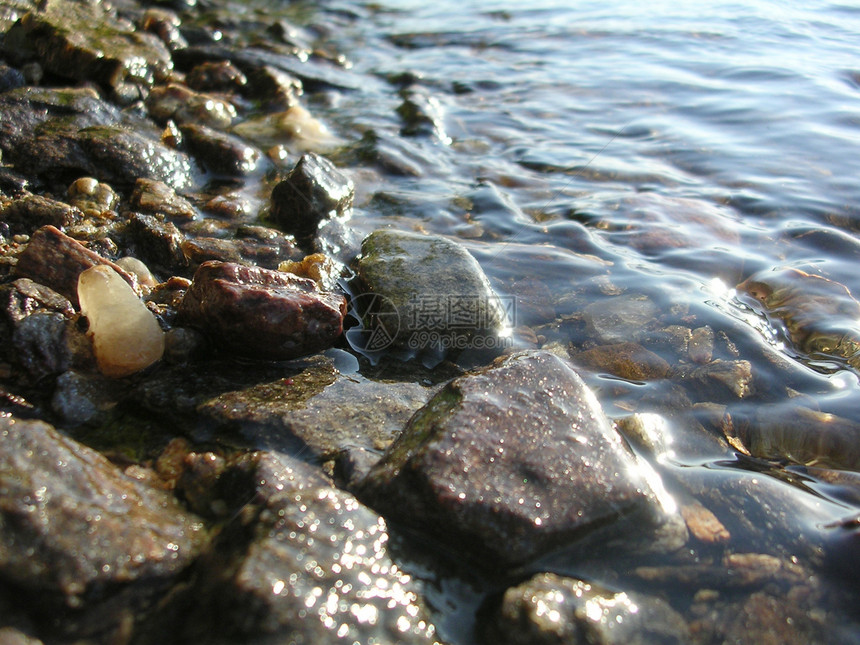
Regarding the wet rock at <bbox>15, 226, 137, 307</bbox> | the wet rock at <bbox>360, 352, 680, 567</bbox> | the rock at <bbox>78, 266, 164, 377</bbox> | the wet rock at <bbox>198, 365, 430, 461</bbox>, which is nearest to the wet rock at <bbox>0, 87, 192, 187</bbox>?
the wet rock at <bbox>15, 226, 137, 307</bbox>

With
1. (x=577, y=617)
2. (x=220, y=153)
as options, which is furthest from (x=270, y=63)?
(x=577, y=617)

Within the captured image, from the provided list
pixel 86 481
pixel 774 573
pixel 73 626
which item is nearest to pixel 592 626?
pixel 774 573

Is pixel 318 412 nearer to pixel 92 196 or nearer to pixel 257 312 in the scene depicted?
pixel 257 312

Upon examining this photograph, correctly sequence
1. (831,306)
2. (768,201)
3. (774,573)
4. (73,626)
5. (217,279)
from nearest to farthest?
1. (73,626)
2. (774,573)
3. (217,279)
4. (831,306)
5. (768,201)

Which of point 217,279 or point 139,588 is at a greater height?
point 217,279

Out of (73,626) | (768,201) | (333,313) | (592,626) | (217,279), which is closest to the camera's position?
(73,626)

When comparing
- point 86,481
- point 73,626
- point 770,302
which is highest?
point 86,481

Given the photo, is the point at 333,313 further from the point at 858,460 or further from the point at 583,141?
the point at 583,141
